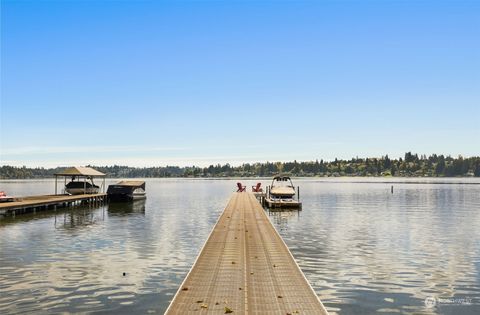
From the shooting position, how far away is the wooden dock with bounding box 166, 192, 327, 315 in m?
14.3

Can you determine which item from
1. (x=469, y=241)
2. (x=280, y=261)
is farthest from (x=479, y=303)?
(x=469, y=241)

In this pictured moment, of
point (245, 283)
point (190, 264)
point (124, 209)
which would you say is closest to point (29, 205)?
point (124, 209)

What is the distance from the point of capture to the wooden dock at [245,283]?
563 inches

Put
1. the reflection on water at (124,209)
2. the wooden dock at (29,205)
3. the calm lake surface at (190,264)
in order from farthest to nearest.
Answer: the reflection on water at (124,209) < the wooden dock at (29,205) < the calm lake surface at (190,264)

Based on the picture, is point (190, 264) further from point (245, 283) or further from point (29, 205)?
point (29, 205)

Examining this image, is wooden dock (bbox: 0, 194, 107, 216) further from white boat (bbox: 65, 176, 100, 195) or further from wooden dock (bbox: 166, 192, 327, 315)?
wooden dock (bbox: 166, 192, 327, 315)

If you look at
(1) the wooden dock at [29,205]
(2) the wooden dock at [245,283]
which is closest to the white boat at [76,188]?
(1) the wooden dock at [29,205]

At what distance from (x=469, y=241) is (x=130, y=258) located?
25.7m

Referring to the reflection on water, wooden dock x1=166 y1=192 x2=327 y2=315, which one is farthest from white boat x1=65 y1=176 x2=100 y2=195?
wooden dock x1=166 y1=192 x2=327 y2=315

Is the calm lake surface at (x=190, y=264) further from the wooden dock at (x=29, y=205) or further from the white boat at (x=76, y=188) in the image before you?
the white boat at (x=76, y=188)

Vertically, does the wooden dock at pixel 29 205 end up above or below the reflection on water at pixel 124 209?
above

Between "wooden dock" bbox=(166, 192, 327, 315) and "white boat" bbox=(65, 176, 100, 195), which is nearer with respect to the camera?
"wooden dock" bbox=(166, 192, 327, 315)

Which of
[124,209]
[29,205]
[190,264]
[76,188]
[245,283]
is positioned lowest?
[124,209]

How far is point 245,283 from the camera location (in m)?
17.2
